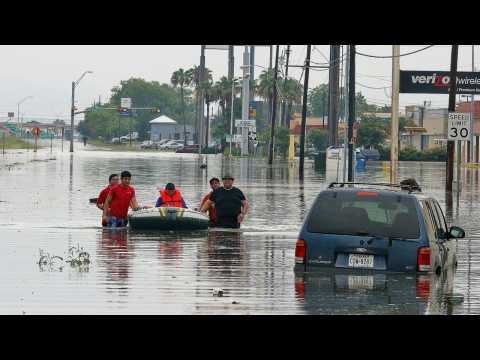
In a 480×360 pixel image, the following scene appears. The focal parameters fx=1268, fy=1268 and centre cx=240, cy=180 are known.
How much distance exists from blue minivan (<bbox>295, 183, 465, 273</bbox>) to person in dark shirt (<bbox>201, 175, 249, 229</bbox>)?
355 inches

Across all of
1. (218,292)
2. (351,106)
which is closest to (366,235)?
(218,292)

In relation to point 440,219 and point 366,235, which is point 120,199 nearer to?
point 440,219

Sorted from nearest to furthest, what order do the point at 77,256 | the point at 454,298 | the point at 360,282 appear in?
1. the point at 454,298
2. the point at 360,282
3. the point at 77,256

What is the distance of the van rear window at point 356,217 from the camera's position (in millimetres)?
17172

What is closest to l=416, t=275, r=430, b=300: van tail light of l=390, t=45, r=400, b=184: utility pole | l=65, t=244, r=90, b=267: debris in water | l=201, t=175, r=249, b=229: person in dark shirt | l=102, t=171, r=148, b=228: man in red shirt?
l=65, t=244, r=90, b=267: debris in water

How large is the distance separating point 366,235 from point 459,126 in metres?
23.4

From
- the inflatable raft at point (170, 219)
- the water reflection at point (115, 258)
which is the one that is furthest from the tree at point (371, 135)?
the water reflection at point (115, 258)

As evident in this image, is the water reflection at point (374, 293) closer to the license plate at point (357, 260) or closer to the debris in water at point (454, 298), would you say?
the debris in water at point (454, 298)

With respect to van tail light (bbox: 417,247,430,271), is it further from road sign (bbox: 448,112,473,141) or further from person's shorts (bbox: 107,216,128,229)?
road sign (bbox: 448,112,473,141)

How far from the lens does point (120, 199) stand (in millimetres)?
26938
